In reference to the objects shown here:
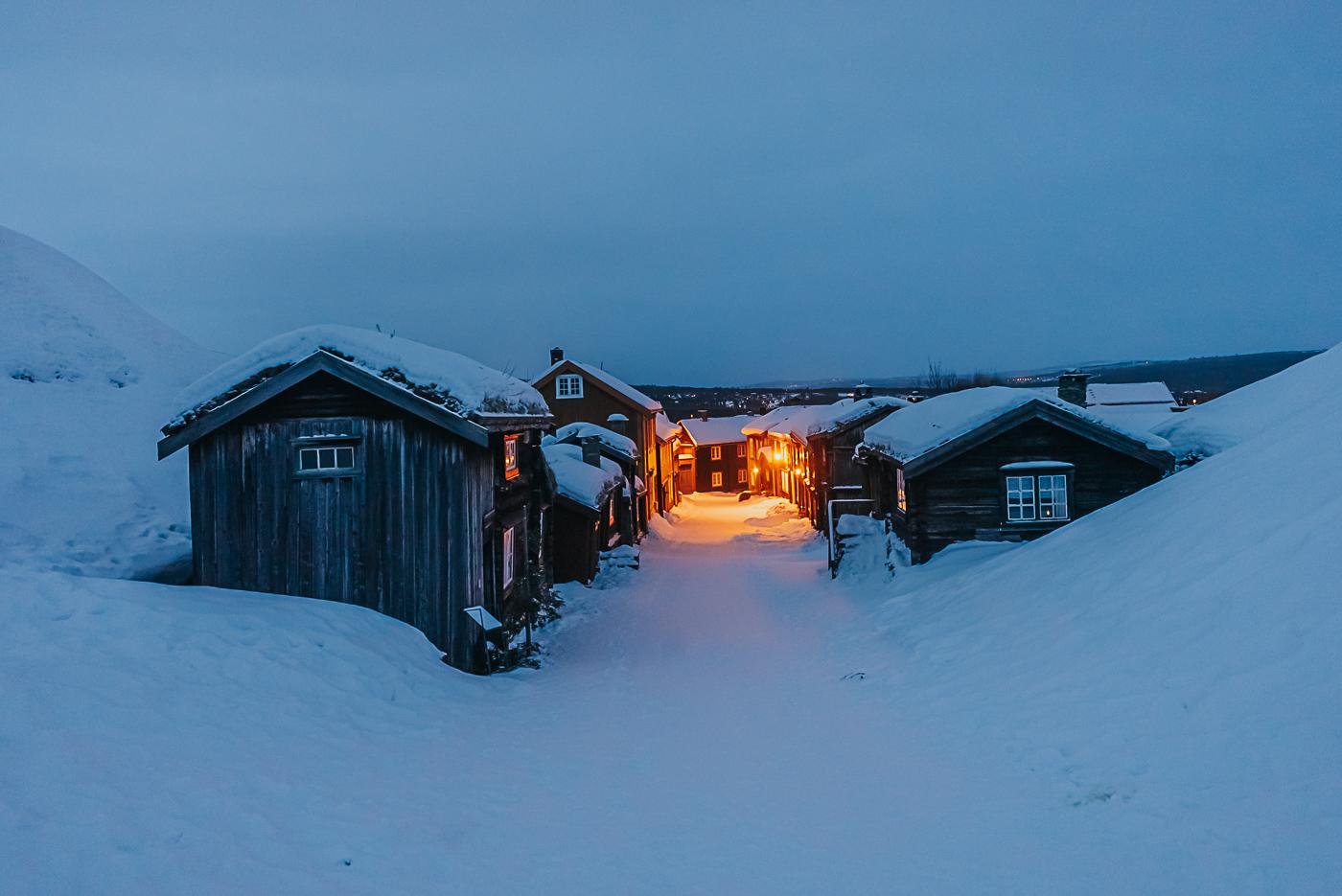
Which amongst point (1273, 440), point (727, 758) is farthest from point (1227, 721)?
point (1273, 440)

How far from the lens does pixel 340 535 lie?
46.4 ft

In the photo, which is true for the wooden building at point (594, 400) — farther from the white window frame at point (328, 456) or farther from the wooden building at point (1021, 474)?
the white window frame at point (328, 456)

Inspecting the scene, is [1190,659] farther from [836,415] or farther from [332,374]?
[836,415]

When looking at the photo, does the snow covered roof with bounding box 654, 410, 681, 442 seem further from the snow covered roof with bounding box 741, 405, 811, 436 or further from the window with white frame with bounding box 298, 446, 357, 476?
the window with white frame with bounding box 298, 446, 357, 476

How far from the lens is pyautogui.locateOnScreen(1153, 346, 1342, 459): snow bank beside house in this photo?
1911 centimetres

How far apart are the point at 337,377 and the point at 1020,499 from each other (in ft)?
53.8

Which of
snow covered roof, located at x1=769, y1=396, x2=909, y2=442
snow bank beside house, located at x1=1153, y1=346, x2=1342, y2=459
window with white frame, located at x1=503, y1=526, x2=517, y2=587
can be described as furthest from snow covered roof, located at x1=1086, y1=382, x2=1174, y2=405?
window with white frame, located at x1=503, y1=526, x2=517, y2=587

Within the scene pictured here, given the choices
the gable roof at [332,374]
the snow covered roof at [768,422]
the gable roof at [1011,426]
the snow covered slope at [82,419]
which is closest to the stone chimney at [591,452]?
the gable roof at [1011,426]

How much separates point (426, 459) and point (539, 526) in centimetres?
732

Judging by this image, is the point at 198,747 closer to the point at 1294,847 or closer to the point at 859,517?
the point at 1294,847

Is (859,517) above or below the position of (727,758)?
above

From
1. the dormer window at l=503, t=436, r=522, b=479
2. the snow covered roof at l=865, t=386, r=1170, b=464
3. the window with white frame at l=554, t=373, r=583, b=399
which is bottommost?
the dormer window at l=503, t=436, r=522, b=479

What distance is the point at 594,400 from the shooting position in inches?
1777

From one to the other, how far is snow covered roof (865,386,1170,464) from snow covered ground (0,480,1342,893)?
6399 millimetres
